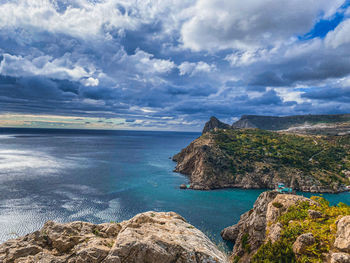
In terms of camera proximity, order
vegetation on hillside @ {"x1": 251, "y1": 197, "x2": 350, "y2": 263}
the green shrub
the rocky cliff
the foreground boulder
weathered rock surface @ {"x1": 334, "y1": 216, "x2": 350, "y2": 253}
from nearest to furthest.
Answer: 1. the foreground boulder
2. weathered rock surface @ {"x1": 334, "y1": 216, "x2": 350, "y2": 253}
3. the rocky cliff
4. vegetation on hillside @ {"x1": 251, "y1": 197, "x2": 350, "y2": 263}
5. the green shrub

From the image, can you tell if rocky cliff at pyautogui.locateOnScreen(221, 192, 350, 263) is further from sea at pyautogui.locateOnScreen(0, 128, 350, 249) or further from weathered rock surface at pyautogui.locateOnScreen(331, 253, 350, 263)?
sea at pyautogui.locateOnScreen(0, 128, 350, 249)

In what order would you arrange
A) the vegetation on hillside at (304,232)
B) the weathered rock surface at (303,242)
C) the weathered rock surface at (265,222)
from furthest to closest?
1. the weathered rock surface at (265,222)
2. the weathered rock surface at (303,242)
3. the vegetation on hillside at (304,232)

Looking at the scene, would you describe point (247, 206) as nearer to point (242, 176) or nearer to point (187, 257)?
point (242, 176)

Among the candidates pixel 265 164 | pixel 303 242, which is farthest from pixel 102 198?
pixel 265 164

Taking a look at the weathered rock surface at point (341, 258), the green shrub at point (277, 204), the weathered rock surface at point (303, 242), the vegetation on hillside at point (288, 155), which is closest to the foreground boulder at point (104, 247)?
the weathered rock surface at point (341, 258)

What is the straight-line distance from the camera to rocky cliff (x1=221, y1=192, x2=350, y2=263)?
705 inches

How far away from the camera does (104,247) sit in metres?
10.7

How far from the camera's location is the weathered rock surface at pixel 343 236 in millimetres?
16594

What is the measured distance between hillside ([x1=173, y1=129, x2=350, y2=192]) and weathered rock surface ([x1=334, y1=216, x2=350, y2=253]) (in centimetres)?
7660

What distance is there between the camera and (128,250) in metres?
10.4

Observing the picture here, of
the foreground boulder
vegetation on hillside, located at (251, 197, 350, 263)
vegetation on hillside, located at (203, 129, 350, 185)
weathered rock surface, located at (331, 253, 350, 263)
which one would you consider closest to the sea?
vegetation on hillside, located at (203, 129, 350, 185)

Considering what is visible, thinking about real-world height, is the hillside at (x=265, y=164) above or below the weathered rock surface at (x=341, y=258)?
below

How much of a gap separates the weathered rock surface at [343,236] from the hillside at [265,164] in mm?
76603

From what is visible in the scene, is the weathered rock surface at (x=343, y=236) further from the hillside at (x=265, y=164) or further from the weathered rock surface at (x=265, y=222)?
the hillside at (x=265, y=164)
